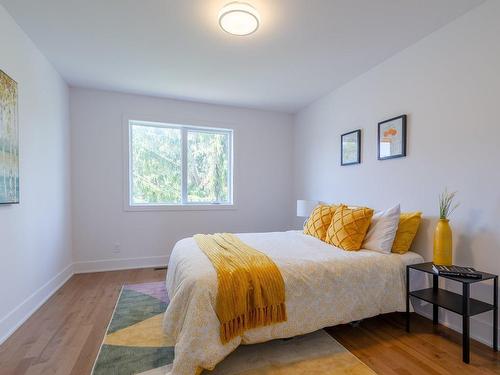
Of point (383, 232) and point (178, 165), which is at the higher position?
point (178, 165)

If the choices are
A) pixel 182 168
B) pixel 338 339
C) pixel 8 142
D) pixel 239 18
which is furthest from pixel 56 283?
pixel 239 18

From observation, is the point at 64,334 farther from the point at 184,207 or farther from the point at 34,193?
the point at 184,207

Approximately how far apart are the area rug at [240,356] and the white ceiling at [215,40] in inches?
98.1

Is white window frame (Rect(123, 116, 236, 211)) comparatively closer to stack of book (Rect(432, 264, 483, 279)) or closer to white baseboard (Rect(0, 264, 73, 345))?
white baseboard (Rect(0, 264, 73, 345))

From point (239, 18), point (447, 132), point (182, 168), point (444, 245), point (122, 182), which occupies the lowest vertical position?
point (444, 245)

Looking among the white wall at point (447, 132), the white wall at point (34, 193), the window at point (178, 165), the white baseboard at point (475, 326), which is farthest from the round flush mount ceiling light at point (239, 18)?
the white baseboard at point (475, 326)

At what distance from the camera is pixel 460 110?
81.9 inches

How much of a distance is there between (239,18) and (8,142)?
2.04m

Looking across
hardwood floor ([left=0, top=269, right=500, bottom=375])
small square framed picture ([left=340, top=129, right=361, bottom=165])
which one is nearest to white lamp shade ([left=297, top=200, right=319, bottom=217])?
small square framed picture ([left=340, top=129, right=361, bottom=165])

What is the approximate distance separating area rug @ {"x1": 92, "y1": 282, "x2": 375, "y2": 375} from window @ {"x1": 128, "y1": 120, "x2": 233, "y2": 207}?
6.83ft

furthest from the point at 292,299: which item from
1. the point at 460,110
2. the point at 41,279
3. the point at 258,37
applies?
the point at 41,279

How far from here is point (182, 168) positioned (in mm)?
4086

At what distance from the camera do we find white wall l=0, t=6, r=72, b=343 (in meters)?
2.07

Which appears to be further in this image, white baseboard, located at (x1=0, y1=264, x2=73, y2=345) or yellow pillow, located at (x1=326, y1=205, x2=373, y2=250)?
yellow pillow, located at (x1=326, y1=205, x2=373, y2=250)
